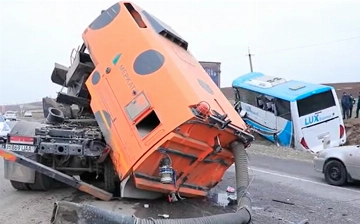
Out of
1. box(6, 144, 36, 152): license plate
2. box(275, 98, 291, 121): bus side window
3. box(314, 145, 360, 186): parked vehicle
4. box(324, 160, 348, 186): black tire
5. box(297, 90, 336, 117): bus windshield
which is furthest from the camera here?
box(275, 98, 291, 121): bus side window

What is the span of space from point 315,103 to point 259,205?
11.5 m

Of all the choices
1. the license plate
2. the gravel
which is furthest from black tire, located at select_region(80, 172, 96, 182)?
the gravel

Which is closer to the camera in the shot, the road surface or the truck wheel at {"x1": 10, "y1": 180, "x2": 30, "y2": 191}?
the road surface

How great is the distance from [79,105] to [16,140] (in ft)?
A: 4.95

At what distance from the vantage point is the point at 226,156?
6520 millimetres

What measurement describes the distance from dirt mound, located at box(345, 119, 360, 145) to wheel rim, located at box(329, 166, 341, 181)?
10.6 m

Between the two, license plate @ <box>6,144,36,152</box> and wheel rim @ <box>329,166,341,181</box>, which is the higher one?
license plate @ <box>6,144,36,152</box>

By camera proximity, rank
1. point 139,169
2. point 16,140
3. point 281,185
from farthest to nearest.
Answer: point 281,185, point 16,140, point 139,169

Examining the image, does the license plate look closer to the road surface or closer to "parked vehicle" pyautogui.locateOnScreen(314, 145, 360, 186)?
the road surface

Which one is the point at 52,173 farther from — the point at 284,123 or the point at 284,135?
the point at 284,135

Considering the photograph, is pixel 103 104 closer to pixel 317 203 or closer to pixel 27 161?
pixel 27 161

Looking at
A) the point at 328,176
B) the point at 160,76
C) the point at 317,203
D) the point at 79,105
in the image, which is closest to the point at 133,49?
the point at 160,76

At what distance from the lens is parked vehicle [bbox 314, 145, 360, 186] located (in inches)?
363

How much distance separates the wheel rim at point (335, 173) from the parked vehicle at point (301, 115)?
7.92 m
